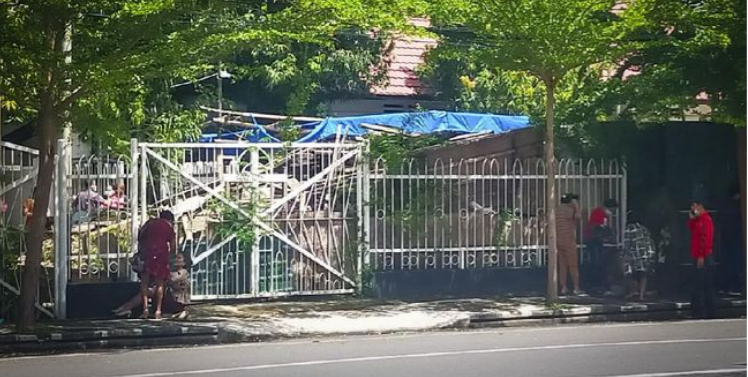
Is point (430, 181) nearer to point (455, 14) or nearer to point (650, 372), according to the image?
point (455, 14)

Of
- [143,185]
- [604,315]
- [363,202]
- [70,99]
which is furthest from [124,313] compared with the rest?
[604,315]

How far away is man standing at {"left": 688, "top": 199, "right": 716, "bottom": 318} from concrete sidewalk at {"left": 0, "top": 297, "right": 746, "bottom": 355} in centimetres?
29

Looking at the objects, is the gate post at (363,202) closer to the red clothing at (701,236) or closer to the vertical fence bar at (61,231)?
the vertical fence bar at (61,231)

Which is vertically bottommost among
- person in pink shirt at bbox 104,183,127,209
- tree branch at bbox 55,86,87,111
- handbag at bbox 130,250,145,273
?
handbag at bbox 130,250,145,273

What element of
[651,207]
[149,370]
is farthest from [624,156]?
[149,370]

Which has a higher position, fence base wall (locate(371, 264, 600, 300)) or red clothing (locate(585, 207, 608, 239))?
red clothing (locate(585, 207, 608, 239))

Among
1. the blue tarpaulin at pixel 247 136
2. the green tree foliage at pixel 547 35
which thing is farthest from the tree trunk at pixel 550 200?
the blue tarpaulin at pixel 247 136

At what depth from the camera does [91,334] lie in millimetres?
13336

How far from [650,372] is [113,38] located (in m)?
6.76

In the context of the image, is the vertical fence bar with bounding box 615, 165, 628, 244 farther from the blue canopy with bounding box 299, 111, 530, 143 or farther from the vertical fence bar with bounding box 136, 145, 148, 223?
the vertical fence bar with bounding box 136, 145, 148, 223

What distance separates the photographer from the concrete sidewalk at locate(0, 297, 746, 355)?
1334cm

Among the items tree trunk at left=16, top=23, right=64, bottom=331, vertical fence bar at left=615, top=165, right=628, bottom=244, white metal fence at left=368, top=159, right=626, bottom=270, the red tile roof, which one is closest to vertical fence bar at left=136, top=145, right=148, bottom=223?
tree trunk at left=16, top=23, right=64, bottom=331

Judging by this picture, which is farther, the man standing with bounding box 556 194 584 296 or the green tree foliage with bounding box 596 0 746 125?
the man standing with bounding box 556 194 584 296

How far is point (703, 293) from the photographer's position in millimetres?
15562
